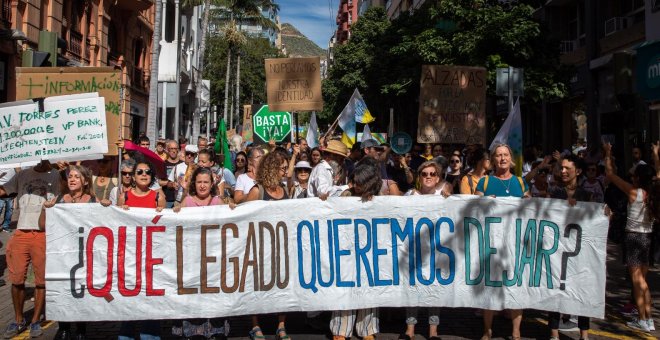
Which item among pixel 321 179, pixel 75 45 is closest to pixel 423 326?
pixel 321 179

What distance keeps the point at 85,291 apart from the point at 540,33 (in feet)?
53.6

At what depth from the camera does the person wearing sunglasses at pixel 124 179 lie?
6473mm

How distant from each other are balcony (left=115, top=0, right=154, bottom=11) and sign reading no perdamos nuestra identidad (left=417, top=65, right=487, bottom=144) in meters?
17.4

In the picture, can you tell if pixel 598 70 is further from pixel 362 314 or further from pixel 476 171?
pixel 362 314

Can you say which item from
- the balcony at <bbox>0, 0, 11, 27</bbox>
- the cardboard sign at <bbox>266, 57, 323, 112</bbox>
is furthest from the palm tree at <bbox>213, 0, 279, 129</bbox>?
the cardboard sign at <bbox>266, 57, 323, 112</bbox>

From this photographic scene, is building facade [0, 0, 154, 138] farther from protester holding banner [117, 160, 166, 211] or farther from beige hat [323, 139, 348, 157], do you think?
protester holding banner [117, 160, 166, 211]

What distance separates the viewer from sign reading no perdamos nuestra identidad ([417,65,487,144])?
10781mm

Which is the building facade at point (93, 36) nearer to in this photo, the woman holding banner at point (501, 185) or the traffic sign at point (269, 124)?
the traffic sign at point (269, 124)

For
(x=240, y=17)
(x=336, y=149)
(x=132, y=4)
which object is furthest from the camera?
(x=240, y=17)

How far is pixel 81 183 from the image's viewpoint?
6.16 metres

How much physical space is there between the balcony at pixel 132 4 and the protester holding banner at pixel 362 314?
70.1 feet

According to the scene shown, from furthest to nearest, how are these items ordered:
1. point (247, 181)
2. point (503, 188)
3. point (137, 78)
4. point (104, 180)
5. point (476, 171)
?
1. point (137, 78)
2. point (247, 181)
3. point (104, 180)
4. point (476, 171)
5. point (503, 188)

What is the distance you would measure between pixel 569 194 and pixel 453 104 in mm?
4825

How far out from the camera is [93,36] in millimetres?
23125
